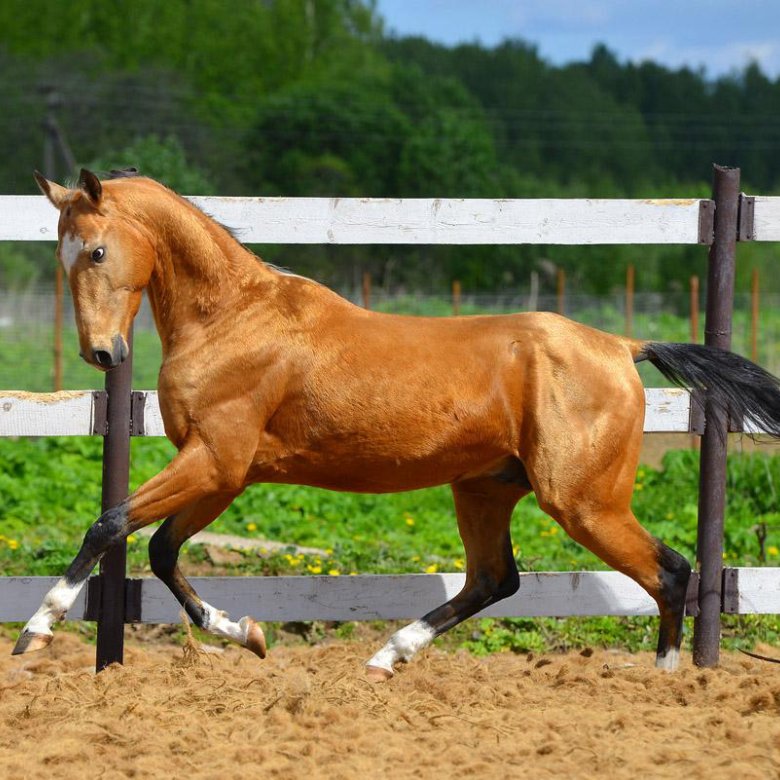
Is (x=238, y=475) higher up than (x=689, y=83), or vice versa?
(x=689, y=83)

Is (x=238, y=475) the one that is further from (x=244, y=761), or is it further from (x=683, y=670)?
(x=683, y=670)

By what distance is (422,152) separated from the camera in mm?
41656

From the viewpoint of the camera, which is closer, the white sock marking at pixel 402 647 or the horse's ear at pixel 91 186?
the horse's ear at pixel 91 186

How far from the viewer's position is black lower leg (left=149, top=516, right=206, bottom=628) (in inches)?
194

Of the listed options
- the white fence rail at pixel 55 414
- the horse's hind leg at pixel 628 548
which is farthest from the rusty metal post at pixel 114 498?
the horse's hind leg at pixel 628 548

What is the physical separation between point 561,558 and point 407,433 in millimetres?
2959

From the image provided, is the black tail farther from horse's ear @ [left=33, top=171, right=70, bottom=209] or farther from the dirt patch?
horse's ear @ [left=33, top=171, right=70, bottom=209]

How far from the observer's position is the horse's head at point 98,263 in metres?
4.60

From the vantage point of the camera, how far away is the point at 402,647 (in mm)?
5059

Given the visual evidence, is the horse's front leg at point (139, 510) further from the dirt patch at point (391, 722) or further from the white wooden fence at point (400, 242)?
the white wooden fence at point (400, 242)

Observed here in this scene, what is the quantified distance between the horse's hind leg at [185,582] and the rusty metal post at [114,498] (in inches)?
13.8

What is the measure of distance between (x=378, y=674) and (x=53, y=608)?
1.31 metres

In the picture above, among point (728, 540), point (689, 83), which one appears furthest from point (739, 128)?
point (728, 540)

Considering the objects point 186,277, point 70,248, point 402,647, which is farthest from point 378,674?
point 70,248
